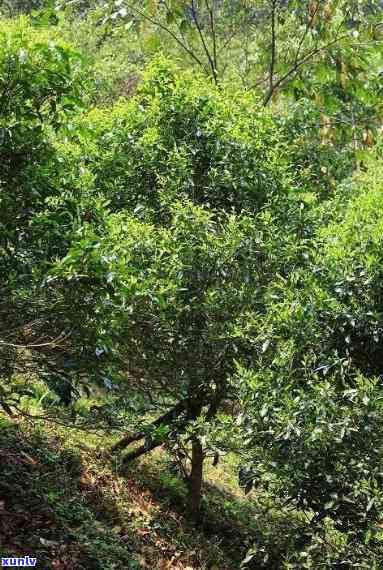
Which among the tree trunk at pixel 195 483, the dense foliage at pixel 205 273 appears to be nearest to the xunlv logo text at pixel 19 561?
the dense foliage at pixel 205 273

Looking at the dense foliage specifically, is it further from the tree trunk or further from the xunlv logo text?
the xunlv logo text

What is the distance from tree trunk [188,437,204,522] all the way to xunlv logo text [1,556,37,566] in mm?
2666

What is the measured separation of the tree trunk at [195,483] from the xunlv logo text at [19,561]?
267 centimetres

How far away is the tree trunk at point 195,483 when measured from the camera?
764 cm

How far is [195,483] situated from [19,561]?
324 cm

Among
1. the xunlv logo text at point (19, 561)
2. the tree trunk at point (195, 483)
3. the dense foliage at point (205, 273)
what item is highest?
the dense foliage at point (205, 273)

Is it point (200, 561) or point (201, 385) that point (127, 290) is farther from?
point (200, 561)

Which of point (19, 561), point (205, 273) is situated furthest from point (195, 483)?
point (19, 561)

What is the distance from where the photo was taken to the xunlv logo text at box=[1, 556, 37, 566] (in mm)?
4984

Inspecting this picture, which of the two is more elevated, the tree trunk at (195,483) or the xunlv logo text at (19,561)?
the xunlv logo text at (19,561)

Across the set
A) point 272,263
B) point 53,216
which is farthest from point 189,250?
point 53,216

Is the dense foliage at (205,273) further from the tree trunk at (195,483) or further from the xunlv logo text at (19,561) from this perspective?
the xunlv logo text at (19,561)

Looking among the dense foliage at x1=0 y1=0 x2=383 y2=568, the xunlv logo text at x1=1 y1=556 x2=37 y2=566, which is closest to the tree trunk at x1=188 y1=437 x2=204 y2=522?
the dense foliage at x1=0 y1=0 x2=383 y2=568

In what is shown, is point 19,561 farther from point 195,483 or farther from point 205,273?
point 195,483
